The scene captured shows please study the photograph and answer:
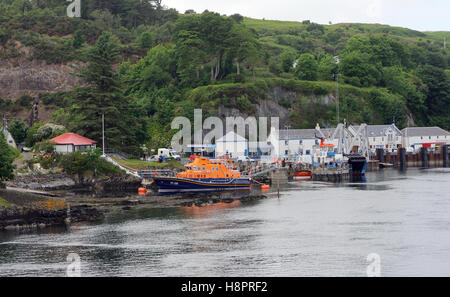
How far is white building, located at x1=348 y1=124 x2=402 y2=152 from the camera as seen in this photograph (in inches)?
4633

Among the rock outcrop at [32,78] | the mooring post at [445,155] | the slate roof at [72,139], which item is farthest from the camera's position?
the rock outcrop at [32,78]

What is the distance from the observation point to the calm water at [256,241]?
35.6 meters

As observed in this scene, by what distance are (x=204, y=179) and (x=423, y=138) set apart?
216ft

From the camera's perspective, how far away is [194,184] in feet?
233

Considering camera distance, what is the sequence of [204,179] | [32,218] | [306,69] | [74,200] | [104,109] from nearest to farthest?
[32,218] → [74,200] → [204,179] → [104,109] → [306,69]

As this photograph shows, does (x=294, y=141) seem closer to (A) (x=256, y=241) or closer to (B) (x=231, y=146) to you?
(B) (x=231, y=146)

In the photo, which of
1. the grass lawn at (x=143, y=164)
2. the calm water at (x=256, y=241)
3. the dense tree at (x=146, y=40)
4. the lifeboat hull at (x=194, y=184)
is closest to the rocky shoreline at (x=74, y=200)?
the lifeboat hull at (x=194, y=184)

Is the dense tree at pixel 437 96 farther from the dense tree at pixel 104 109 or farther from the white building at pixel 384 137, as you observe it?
the dense tree at pixel 104 109

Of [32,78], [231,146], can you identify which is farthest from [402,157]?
[32,78]

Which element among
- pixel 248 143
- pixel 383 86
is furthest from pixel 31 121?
pixel 383 86

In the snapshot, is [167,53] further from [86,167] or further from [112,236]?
[112,236]

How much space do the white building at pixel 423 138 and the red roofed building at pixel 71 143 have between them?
6541 centimetres
